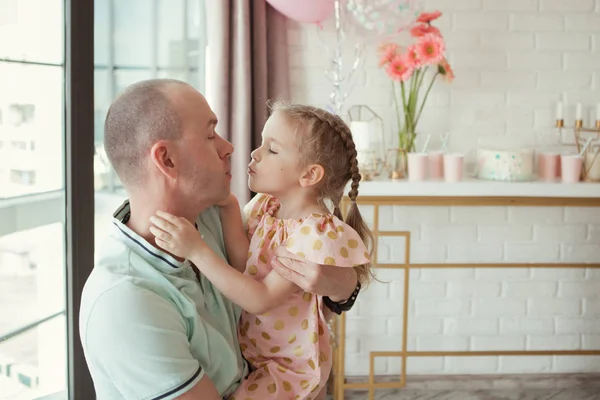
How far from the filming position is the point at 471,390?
3.51 meters

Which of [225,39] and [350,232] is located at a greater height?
[225,39]

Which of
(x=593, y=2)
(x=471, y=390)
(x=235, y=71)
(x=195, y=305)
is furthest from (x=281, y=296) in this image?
(x=593, y=2)

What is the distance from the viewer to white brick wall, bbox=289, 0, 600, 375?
3.39 meters

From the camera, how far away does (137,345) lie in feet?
4.26

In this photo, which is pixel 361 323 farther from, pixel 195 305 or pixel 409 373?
pixel 195 305

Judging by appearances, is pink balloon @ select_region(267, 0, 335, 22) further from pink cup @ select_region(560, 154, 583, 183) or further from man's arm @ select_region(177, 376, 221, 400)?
man's arm @ select_region(177, 376, 221, 400)

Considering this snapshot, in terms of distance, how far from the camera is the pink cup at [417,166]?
3.08 meters

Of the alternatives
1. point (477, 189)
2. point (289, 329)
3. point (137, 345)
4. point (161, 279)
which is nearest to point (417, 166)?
point (477, 189)

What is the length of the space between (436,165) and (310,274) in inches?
73.1

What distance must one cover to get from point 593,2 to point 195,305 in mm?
2743

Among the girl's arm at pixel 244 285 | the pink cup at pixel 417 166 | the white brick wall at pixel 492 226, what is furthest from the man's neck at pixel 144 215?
the white brick wall at pixel 492 226

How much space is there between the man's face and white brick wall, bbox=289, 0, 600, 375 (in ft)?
6.29

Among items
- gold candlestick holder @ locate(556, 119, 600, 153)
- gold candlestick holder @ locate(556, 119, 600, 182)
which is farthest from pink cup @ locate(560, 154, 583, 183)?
gold candlestick holder @ locate(556, 119, 600, 153)

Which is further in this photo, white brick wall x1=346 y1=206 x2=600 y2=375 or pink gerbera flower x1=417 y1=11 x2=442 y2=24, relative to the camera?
white brick wall x1=346 y1=206 x2=600 y2=375
